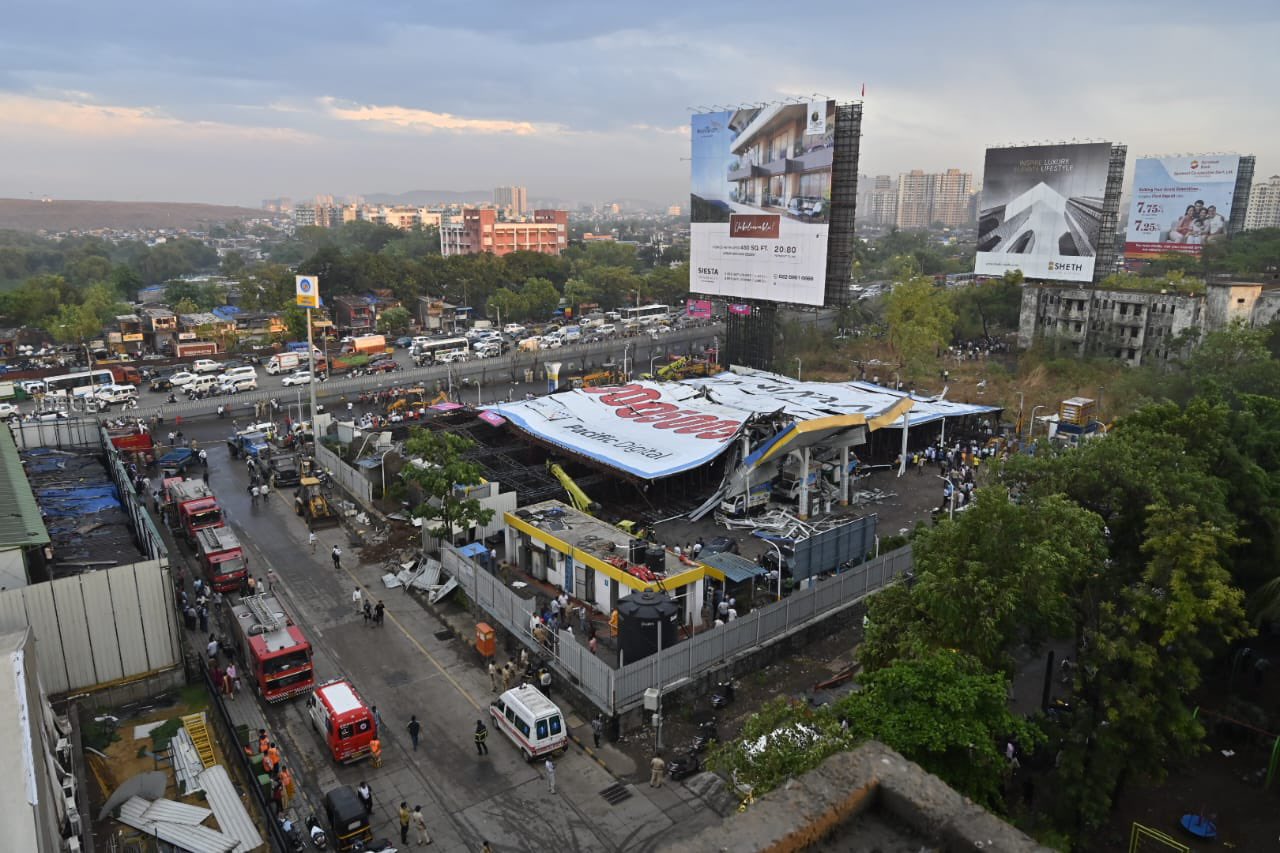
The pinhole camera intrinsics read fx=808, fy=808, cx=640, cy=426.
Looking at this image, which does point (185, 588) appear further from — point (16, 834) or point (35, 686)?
point (16, 834)

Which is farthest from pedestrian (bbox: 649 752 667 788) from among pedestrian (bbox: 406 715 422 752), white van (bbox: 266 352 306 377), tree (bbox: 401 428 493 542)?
white van (bbox: 266 352 306 377)

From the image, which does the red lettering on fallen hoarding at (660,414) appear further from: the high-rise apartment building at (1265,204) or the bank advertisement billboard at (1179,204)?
the high-rise apartment building at (1265,204)

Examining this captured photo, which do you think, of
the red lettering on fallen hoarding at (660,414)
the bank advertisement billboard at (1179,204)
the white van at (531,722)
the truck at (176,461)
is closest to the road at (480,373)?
the truck at (176,461)

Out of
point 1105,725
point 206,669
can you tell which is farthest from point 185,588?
point 1105,725

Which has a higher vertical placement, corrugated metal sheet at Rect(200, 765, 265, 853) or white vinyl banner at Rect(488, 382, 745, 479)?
white vinyl banner at Rect(488, 382, 745, 479)

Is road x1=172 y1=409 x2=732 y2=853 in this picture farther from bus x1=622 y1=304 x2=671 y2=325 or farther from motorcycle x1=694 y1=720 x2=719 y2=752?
bus x1=622 y1=304 x2=671 y2=325

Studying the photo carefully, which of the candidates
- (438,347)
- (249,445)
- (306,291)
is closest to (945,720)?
(306,291)
